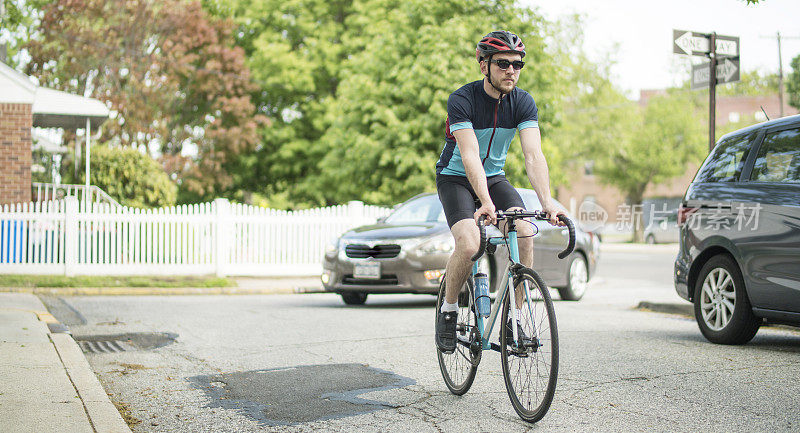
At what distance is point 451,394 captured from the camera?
17.5 feet

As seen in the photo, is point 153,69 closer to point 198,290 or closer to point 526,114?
point 198,290

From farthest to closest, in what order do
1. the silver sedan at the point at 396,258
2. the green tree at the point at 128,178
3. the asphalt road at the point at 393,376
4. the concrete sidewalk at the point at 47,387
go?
the green tree at the point at 128,178, the silver sedan at the point at 396,258, the asphalt road at the point at 393,376, the concrete sidewalk at the point at 47,387

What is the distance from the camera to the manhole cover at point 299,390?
16.0ft

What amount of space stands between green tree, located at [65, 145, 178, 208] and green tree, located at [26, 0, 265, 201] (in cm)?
555


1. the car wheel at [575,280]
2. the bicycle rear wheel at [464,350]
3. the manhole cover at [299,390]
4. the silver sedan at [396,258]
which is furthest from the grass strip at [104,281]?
the bicycle rear wheel at [464,350]

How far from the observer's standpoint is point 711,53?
11883 millimetres

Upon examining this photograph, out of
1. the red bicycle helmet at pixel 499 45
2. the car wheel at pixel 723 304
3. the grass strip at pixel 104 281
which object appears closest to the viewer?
the red bicycle helmet at pixel 499 45

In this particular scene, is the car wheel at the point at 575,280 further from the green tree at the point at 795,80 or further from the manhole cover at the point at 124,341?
the green tree at the point at 795,80

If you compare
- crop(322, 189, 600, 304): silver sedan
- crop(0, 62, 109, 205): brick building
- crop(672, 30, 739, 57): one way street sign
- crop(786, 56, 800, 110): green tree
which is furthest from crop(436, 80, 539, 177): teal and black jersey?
crop(786, 56, 800, 110): green tree

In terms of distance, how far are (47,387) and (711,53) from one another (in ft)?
32.1

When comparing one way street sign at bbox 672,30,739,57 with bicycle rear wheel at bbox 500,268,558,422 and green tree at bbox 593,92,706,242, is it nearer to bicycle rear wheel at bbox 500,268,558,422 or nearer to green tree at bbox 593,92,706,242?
bicycle rear wheel at bbox 500,268,558,422

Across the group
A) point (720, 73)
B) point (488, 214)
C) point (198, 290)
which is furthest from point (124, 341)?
point (720, 73)

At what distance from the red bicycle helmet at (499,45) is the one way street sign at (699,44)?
736cm

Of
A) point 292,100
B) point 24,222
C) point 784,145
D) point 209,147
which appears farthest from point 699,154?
point 784,145
